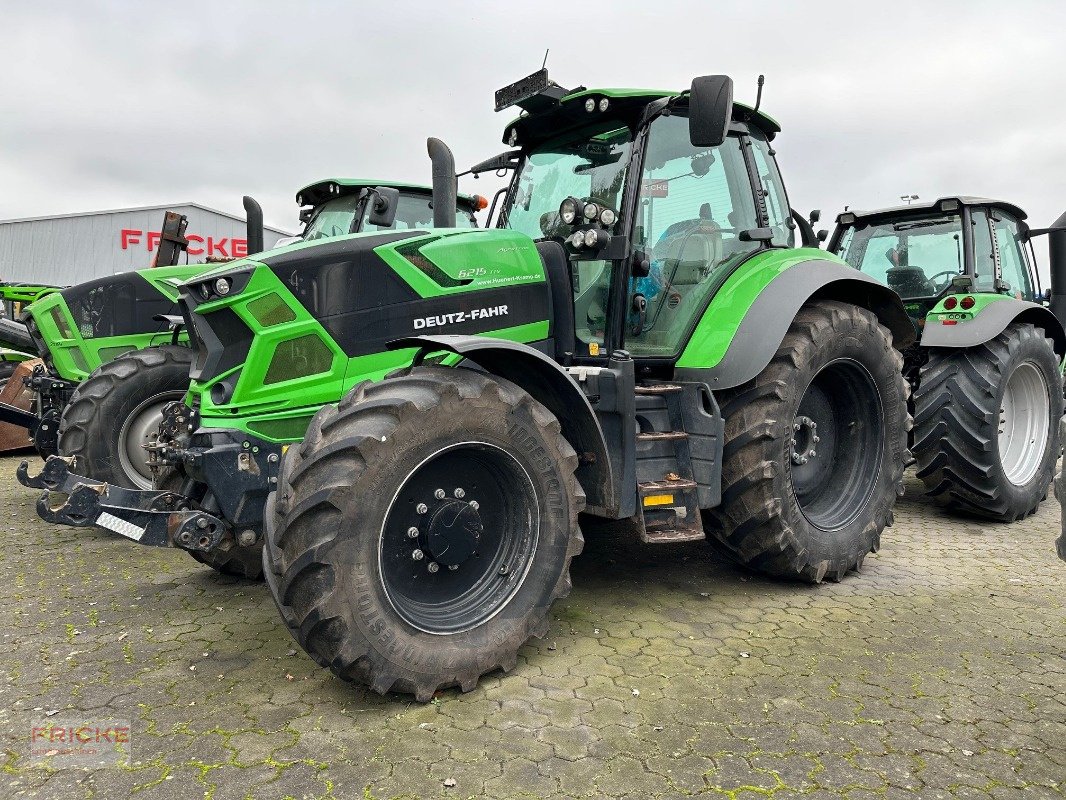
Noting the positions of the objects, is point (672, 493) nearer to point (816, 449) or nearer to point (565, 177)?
point (816, 449)

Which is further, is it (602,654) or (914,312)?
(914,312)

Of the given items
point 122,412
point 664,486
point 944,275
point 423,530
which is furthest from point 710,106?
point 122,412

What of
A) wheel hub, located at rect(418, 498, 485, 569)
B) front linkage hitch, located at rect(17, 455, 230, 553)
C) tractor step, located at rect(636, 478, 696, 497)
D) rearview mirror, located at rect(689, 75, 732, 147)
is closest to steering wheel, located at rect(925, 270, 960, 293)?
rearview mirror, located at rect(689, 75, 732, 147)

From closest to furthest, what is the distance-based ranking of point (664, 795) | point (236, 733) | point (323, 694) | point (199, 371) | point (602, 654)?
1. point (664, 795)
2. point (236, 733)
3. point (323, 694)
4. point (602, 654)
5. point (199, 371)

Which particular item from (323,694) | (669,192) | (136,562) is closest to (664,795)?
(323,694)

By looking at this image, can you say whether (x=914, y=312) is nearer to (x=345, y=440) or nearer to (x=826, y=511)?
(x=826, y=511)

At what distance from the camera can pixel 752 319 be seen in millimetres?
3998

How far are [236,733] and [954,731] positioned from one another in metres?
2.51

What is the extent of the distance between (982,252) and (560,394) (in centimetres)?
497

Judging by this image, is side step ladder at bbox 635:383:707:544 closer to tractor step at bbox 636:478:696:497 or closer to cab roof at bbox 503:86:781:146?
tractor step at bbox 636:478:696:497

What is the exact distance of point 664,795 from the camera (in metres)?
2.40

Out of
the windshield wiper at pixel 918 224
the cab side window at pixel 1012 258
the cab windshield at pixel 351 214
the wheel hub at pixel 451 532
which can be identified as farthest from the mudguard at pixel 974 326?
the wheel hub at pixel 451 532

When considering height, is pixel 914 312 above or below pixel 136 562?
above

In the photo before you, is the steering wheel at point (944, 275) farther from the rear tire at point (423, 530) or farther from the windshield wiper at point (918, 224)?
the rear tire at point (423, 530)
